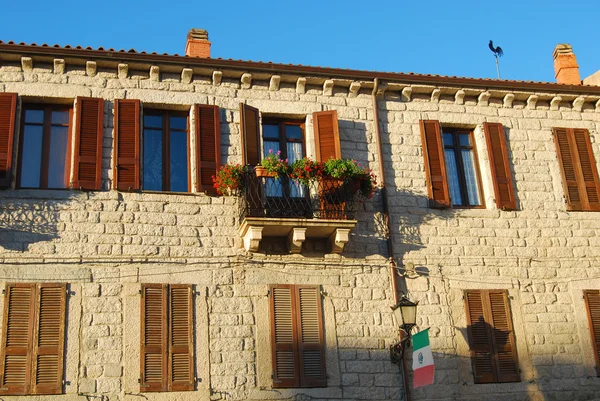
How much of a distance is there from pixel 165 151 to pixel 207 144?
2.40 ft

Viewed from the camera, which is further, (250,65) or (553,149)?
(553,149)

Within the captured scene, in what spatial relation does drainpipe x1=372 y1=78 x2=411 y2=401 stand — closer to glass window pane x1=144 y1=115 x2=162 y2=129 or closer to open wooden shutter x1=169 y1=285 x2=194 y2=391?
open wooden shutter x1=169 y1=285 x2=194 y2=391

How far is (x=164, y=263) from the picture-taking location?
13.2 m

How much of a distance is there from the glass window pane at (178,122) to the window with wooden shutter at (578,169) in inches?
277

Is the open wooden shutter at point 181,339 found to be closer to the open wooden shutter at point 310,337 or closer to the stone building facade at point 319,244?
the stone building facade at point 319,244

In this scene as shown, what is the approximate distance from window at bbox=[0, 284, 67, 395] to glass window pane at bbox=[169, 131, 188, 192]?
262cm

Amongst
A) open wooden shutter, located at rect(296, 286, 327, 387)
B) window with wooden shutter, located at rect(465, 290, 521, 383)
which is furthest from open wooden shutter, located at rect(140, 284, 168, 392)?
window with wooden shutter, located at rect(465, 290, 521, 383)

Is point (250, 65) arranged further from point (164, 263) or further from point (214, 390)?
point (214, 390)

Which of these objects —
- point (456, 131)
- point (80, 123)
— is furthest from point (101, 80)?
point (456, 131)

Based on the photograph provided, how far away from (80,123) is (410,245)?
5.91 m

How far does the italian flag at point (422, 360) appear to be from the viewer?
39.7ft

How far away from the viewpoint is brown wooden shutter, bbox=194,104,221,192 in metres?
14.0

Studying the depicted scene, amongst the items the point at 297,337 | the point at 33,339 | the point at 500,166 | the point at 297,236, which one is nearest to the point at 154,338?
the point at 33,339

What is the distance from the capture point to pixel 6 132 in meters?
13.5
